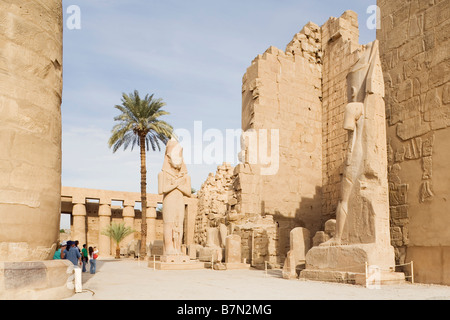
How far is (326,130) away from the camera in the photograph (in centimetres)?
1603

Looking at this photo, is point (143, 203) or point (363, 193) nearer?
point (363, 193)

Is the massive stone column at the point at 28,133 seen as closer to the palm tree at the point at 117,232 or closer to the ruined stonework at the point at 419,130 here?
the ruined stonework at the point at 419,130

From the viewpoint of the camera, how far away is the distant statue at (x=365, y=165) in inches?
300

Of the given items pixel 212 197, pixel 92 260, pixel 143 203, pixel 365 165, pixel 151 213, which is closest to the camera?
pixel 365 165

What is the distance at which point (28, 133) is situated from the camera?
469 cm

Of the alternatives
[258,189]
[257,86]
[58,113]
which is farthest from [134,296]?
[257,86]

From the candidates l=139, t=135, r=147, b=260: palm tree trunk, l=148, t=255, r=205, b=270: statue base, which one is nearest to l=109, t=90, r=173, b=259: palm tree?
l=139, t=135, r=147, b=260: palm tree trunk

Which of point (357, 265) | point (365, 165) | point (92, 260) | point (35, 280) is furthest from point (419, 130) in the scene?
point (92, 260)

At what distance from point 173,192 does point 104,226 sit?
14240 mm

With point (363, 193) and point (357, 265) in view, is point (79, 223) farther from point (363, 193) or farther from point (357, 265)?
Result: point (357, 265)

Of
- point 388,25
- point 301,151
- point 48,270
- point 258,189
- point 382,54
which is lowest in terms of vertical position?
point 48,270
